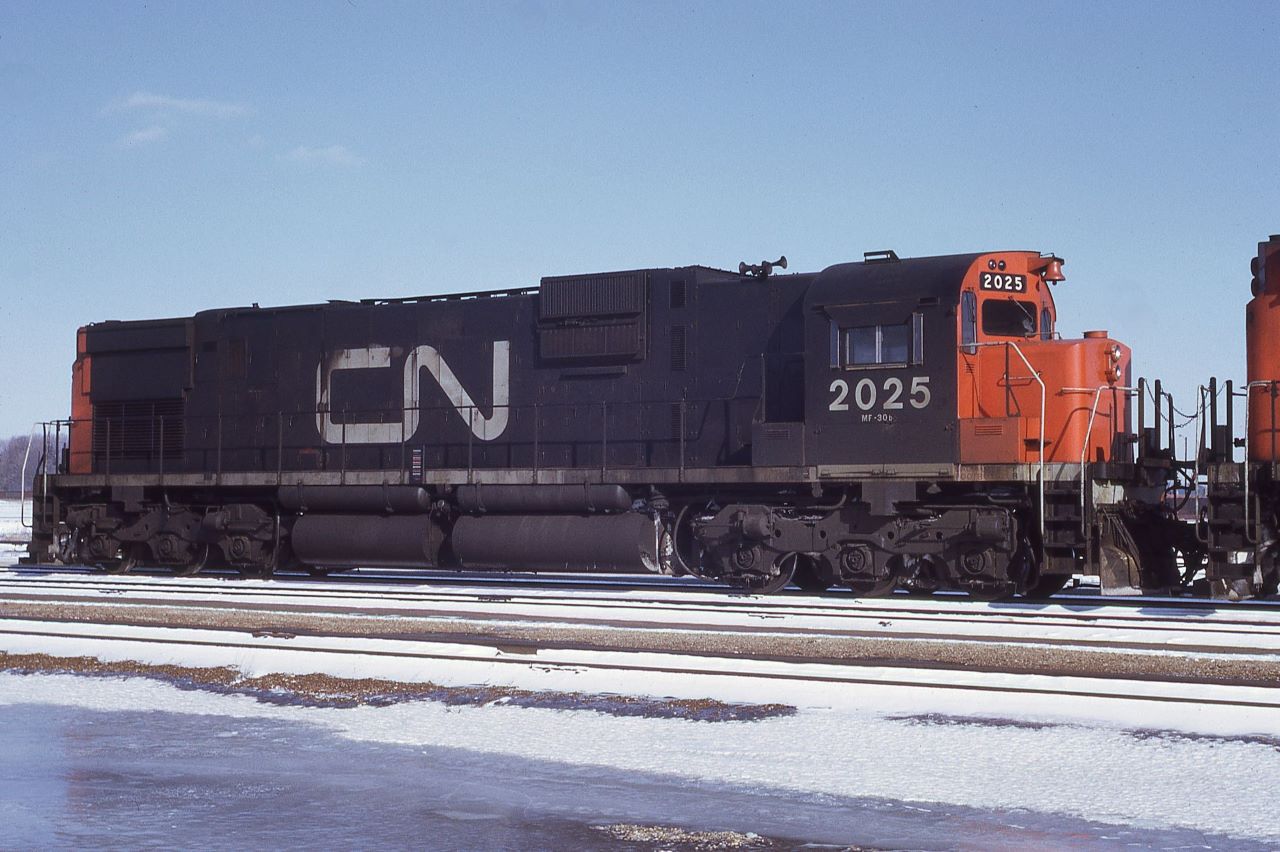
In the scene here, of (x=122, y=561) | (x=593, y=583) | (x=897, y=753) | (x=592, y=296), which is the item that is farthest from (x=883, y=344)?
(x=122, y=561)

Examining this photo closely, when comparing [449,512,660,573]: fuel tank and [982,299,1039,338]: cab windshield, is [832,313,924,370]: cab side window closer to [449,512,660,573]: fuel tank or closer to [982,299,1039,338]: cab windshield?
[982,299,1039,338]: cab windshield

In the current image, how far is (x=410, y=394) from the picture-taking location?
18.5m

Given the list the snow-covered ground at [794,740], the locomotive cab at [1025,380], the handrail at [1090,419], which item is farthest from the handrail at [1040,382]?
the snow-covered ground at [794,740]

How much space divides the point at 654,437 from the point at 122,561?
851 centimetres

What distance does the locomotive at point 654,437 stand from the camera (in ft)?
47.2

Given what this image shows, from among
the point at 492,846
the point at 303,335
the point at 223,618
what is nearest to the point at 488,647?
the point at 223,618

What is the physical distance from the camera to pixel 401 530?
1791 centimetres

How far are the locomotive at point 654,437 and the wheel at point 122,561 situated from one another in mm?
35

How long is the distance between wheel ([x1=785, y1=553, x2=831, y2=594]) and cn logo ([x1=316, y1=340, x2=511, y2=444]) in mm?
4114

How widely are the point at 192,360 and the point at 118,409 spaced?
5.24ft

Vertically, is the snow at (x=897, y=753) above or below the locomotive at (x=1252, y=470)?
below

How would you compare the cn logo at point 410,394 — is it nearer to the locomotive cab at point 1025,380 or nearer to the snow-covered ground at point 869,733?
the locomotive cab at point 1025,380

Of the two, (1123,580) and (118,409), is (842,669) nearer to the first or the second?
(1123,580)

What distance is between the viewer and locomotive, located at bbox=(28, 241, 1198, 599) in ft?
47.2
